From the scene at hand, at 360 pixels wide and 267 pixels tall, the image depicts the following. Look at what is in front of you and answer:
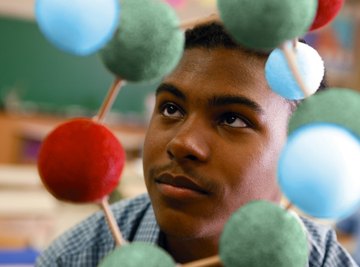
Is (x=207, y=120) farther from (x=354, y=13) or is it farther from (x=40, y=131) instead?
(x=354, y=13)

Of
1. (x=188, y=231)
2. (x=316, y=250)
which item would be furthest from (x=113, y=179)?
(x=316, y=250)

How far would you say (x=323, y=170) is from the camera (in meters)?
0.31

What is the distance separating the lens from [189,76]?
1.84 ft

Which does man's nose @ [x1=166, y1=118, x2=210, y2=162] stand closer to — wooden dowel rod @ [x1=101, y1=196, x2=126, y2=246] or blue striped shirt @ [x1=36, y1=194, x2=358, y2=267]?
wooden dowel rod @ [x1=101, y1=196, x2=126, y2=246]

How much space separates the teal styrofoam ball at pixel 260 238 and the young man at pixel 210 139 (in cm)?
13

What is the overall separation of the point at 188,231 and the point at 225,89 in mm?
129

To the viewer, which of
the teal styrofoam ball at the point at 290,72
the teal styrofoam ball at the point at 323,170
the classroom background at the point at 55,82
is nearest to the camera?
the teal styrofoam ball at the point at 323,170

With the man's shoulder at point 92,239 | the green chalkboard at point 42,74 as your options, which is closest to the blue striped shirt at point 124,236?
the man's shoulder at point 92,239

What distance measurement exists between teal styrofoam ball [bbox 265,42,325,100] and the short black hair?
0.08 metres

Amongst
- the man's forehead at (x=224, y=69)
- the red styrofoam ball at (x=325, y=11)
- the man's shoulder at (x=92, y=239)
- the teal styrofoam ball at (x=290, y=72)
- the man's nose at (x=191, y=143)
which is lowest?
the man's shoulder at (x=92, y=239)

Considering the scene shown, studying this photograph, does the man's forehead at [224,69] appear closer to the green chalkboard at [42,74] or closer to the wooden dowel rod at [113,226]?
the wooden dowel rod at [113,226]

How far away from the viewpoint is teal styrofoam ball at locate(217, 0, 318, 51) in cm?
34

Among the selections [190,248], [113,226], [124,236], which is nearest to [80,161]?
[113,226]

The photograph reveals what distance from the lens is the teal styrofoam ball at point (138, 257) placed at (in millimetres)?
354
